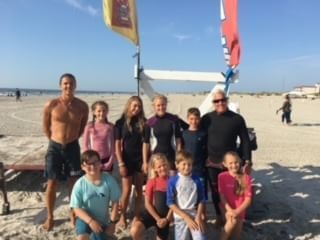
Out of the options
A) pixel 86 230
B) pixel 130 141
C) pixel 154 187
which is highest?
pixel 130 141

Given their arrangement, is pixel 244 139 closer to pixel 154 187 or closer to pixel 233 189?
pixel 233 189

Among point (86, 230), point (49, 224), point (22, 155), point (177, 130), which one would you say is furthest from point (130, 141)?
point (22, 155)

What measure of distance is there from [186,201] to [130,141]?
1178 millimetres

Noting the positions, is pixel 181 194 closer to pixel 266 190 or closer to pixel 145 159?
pixel 145 159

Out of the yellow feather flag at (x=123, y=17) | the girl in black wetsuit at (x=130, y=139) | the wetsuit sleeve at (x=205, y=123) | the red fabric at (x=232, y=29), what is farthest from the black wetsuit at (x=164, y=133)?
→ the yellow feather flag at (x=123, y=17)

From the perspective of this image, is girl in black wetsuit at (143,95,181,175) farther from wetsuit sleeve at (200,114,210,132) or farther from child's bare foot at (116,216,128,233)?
child's bare foot at (116,216,128,233)

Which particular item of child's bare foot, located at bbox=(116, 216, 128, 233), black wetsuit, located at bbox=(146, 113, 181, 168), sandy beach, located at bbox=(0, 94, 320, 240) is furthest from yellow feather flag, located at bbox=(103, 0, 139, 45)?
child's bare foot, located at bbox=(116, 216, 128, 233)

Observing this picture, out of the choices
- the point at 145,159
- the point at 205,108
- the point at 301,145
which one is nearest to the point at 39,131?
the point at 301,145

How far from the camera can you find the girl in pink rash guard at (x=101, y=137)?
5.04m

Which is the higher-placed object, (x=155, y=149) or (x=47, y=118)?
(x=47, y=118)

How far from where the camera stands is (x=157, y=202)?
170 inches

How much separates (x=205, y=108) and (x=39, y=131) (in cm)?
1046

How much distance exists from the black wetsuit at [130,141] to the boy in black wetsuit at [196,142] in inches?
22.3

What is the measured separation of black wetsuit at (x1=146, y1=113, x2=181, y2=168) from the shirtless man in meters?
0.96
